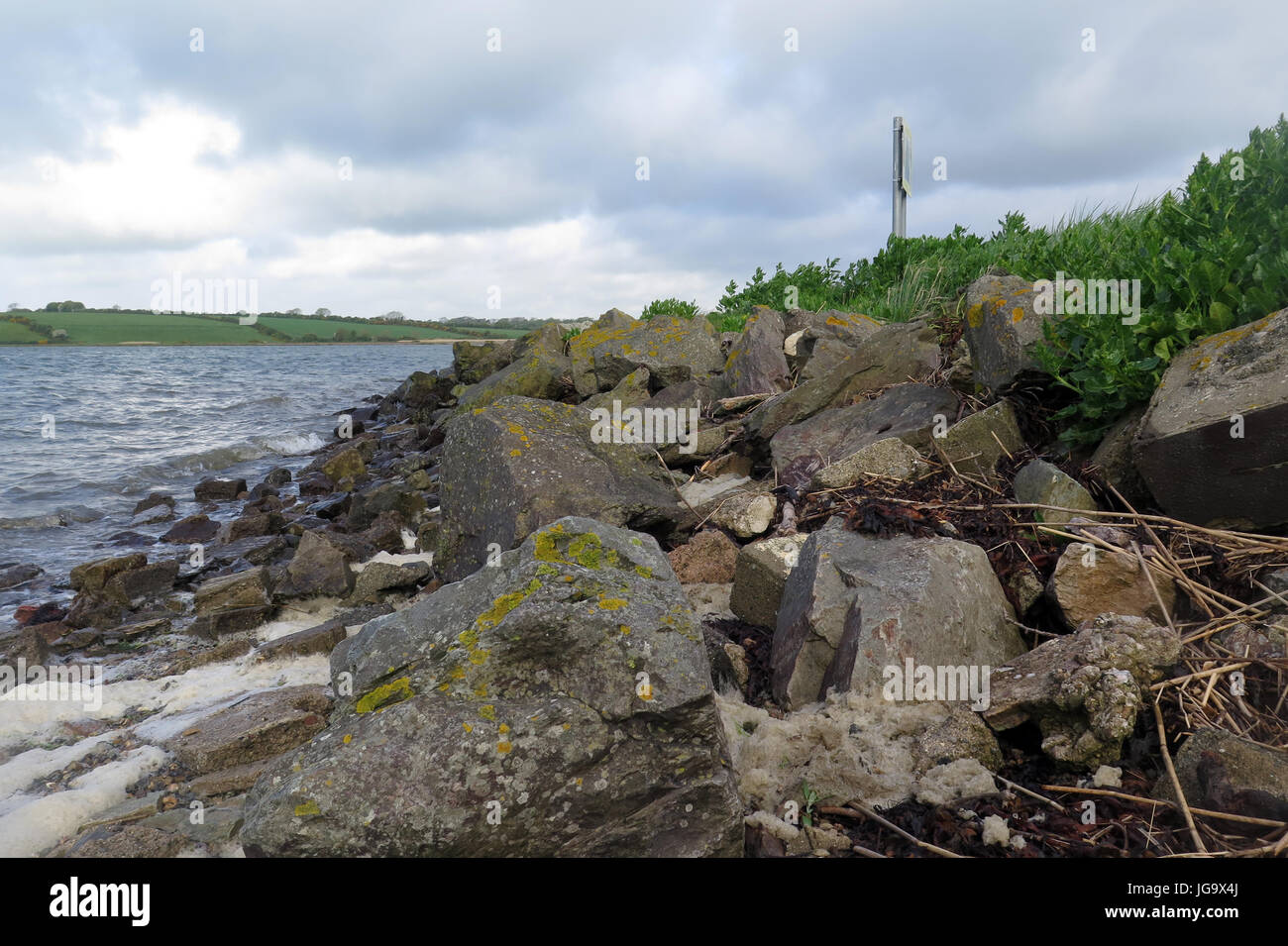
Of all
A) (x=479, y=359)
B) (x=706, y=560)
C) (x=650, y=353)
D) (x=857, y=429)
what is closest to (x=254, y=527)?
(x=650, y=353)

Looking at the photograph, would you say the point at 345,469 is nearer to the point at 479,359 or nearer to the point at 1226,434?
the point at 479,359

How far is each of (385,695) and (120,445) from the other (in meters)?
24.4

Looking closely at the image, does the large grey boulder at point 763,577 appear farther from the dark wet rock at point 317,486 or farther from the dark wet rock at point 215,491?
the dark wet rock at point 215,491

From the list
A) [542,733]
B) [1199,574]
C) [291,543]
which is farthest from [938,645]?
[291,543]

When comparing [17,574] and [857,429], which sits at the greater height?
[857,429]

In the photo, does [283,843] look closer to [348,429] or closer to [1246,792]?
[1246,792]

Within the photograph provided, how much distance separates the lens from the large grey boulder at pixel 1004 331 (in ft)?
21.4

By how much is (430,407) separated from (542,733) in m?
23.2

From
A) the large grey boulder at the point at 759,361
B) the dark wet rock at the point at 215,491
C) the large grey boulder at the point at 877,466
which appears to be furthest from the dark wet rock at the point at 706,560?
the dark wet rock at the point at 215,491
